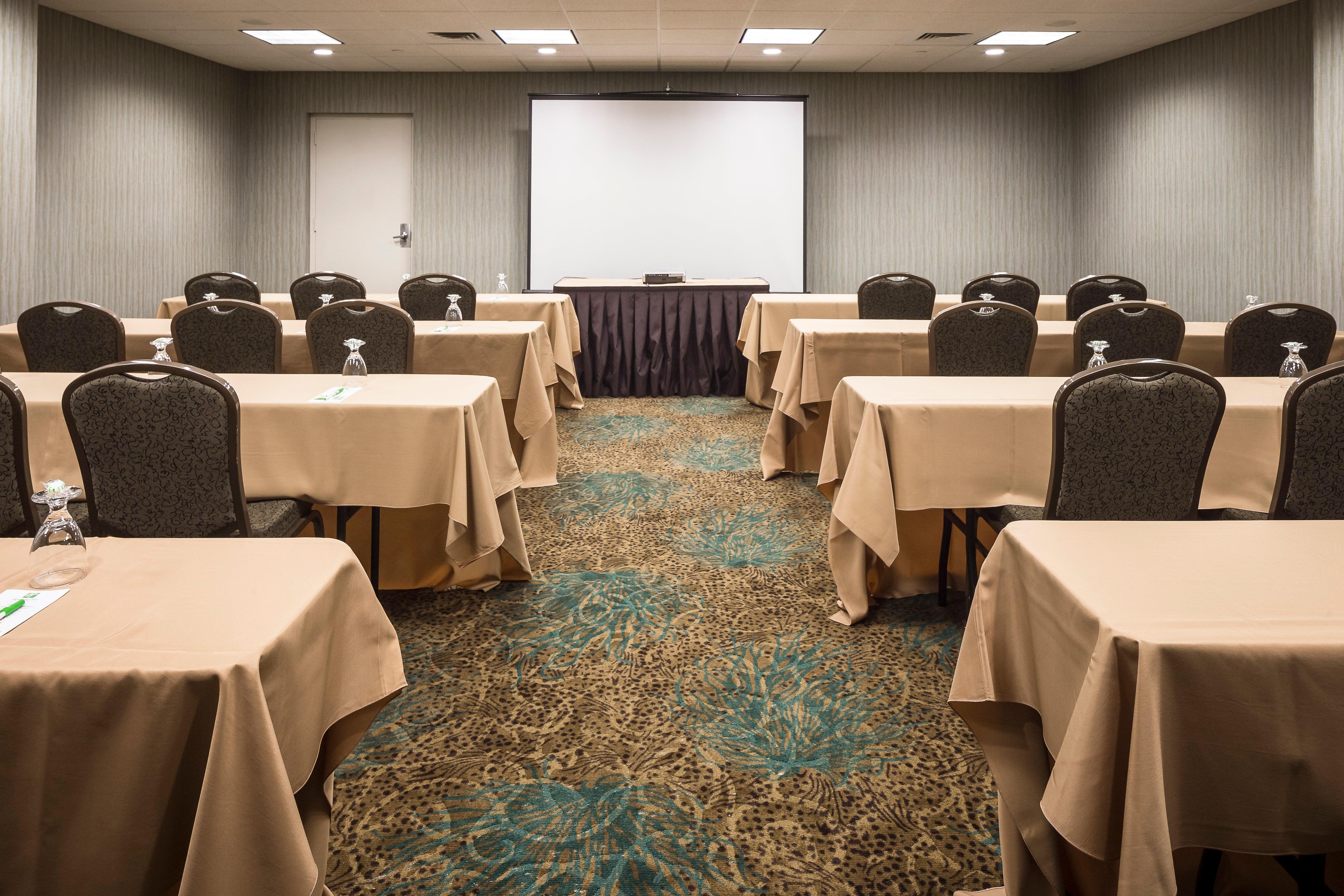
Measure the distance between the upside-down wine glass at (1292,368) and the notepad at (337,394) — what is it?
9.87ft

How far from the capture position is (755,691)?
96.2 inches

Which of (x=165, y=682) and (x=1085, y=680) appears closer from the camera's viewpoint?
(x=165, y=682)

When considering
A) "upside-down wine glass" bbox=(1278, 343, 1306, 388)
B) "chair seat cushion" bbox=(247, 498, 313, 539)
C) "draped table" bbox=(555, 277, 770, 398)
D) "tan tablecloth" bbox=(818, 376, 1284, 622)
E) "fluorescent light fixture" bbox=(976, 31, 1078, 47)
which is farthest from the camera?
"fluorescent light fixture" bbox=(976, 31, 1078, 47)

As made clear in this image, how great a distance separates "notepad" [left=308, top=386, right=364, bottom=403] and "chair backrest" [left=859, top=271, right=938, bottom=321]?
3524 millimetres

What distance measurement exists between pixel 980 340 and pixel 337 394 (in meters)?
2.48

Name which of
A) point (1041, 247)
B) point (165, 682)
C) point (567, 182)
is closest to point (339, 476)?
point (165, 682)

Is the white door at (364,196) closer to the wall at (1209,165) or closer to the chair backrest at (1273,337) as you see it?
the wall at (1209,165)

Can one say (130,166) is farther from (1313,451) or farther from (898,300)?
(1313,451)

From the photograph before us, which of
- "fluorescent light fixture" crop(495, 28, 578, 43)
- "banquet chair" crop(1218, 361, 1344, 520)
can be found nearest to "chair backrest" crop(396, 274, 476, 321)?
"fluorescent light fixture" crop(495, 28, 578, 43)

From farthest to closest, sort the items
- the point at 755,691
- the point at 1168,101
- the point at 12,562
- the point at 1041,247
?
1. the point at 1041,247
2. the point at 1168,101
3. the point at 755,691
4. the point at 12,562

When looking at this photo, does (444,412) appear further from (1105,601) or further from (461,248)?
(461,248)

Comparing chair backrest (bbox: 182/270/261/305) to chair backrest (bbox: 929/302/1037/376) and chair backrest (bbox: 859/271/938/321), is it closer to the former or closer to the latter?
chair backrest (bbox: 859/271/938/321)

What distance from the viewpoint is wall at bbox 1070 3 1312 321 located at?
6.99 m

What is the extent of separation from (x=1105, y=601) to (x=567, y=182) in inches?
347
